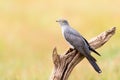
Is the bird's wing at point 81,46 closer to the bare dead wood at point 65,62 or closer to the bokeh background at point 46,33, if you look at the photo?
the bare dead wood at point 65,62

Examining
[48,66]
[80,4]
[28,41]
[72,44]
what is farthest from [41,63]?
[80,4]

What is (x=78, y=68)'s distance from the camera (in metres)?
15.6

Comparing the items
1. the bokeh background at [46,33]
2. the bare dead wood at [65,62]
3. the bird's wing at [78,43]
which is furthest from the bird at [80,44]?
the bokeh background at [46,33]

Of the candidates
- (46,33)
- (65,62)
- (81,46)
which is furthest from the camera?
(46,33)

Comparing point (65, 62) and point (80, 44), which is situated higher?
point (80, 44)

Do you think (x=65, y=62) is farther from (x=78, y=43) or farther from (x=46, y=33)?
(x=46, y=33)

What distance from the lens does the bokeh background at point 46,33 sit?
1534 cm

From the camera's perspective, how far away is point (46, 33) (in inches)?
762

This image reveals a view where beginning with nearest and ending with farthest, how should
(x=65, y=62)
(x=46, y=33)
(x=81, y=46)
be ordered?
(x=65, y=62), (x=81, y=46), (x=46, y=33)

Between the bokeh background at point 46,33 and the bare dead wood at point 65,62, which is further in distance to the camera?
the bokeh background at point 46,33

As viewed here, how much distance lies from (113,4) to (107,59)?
5.45 m

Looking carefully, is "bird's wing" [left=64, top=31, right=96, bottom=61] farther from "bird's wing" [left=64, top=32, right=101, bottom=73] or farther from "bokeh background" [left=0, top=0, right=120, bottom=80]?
"bokeh background" [left=0, top=0, right=120, bottom=80]

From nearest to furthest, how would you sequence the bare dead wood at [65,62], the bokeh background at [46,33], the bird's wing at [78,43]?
the bare dead wood at [65,62] < the bird's wing at [78,43] < the bokeh background at [46,33]

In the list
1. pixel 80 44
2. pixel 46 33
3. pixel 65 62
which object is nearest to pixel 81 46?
pixel 80 44
